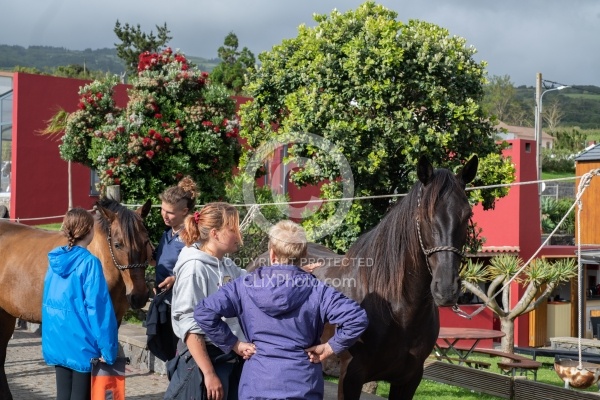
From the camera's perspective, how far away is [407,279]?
185 inches

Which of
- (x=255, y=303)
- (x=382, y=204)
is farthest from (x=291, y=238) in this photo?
(x=382, y=204)

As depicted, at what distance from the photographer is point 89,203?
22516 millimetres

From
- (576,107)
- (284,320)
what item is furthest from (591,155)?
(576,107)

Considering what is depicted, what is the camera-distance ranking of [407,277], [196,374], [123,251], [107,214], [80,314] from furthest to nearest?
[107,214] → [123,251] → [407,277] → [80,314] → [196,374]

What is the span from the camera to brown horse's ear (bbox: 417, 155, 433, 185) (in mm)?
4515

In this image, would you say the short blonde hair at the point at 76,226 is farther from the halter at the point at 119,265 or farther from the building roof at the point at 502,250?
the building roof at the point at 502,250

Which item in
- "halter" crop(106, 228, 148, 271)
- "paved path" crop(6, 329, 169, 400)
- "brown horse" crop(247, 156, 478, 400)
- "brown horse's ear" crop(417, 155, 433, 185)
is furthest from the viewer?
"paved path" crop(6, 329, 169, 400)

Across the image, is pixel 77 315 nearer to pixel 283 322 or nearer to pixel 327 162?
pixel 283 322

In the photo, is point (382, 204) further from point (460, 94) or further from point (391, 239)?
point (391, 239)

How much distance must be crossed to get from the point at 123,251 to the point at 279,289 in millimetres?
2869

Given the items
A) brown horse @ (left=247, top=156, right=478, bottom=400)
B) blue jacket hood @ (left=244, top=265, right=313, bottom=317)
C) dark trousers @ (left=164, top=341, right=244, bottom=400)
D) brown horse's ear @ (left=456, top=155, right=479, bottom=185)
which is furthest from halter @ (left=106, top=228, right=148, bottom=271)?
brown horse's ear @ (left=456, top=155, right=479, bottom=185)

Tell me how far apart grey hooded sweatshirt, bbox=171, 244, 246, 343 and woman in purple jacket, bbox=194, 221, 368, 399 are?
22cm

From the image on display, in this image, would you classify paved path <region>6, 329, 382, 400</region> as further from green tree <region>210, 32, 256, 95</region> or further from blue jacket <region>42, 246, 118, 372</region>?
green tree <region>210, 32, 256, 95</region>

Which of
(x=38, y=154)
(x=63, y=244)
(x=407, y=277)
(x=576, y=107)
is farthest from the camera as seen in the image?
(x=576, y=107)
